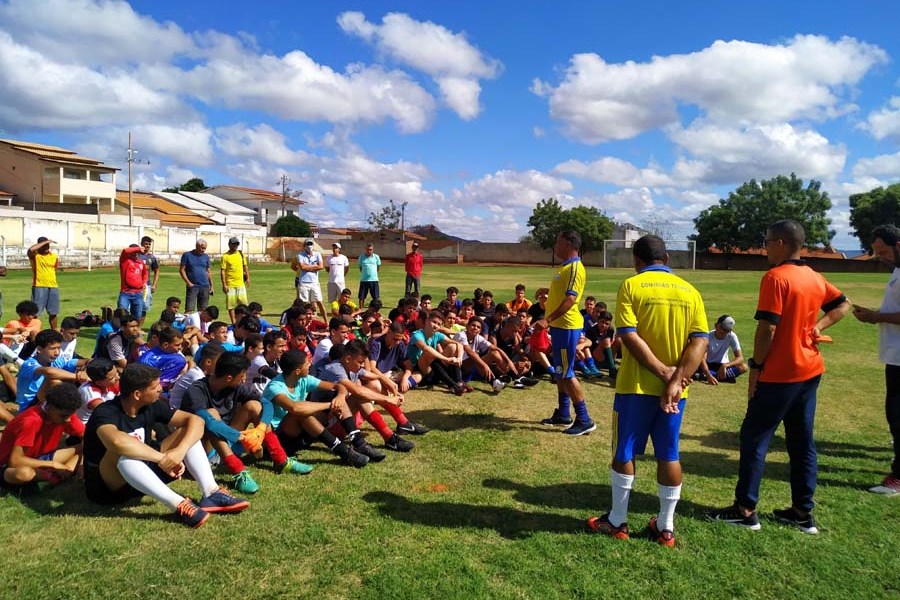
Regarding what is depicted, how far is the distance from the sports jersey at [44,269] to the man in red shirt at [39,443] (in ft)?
26.1

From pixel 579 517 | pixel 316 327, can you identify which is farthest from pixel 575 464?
pixel 316 327

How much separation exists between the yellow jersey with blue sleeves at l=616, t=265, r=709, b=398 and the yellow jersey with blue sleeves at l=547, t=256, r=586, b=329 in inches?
94.4

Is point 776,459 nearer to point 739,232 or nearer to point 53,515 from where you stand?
point 53,515

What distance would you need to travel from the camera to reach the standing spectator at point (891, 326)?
5176mm

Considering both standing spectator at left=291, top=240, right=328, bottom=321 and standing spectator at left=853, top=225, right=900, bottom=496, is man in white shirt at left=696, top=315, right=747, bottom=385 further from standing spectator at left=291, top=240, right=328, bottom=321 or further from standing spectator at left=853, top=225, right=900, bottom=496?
standing spectator at left=291, top=240, right=328, bottom=321

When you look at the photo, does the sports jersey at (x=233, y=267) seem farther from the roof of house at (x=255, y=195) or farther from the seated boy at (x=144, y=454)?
the roof of house at (x=255, y=195)

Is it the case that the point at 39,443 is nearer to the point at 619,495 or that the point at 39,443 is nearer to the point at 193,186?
the point at 619,495

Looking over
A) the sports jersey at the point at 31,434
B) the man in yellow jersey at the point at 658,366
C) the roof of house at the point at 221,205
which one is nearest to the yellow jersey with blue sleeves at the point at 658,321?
the man in yellow jersey at the point at 658,366

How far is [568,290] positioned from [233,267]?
327 inches

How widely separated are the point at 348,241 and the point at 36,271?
61909 millimetres

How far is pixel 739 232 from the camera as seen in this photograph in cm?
6444

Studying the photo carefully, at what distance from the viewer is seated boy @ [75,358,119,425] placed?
534cm

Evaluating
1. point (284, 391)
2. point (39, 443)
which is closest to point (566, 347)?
point (284, 391)

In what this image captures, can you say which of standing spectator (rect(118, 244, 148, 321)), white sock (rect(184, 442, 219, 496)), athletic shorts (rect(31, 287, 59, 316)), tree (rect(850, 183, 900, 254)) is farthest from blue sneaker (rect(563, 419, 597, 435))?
tree (rect(850, 183, 900, 254))
